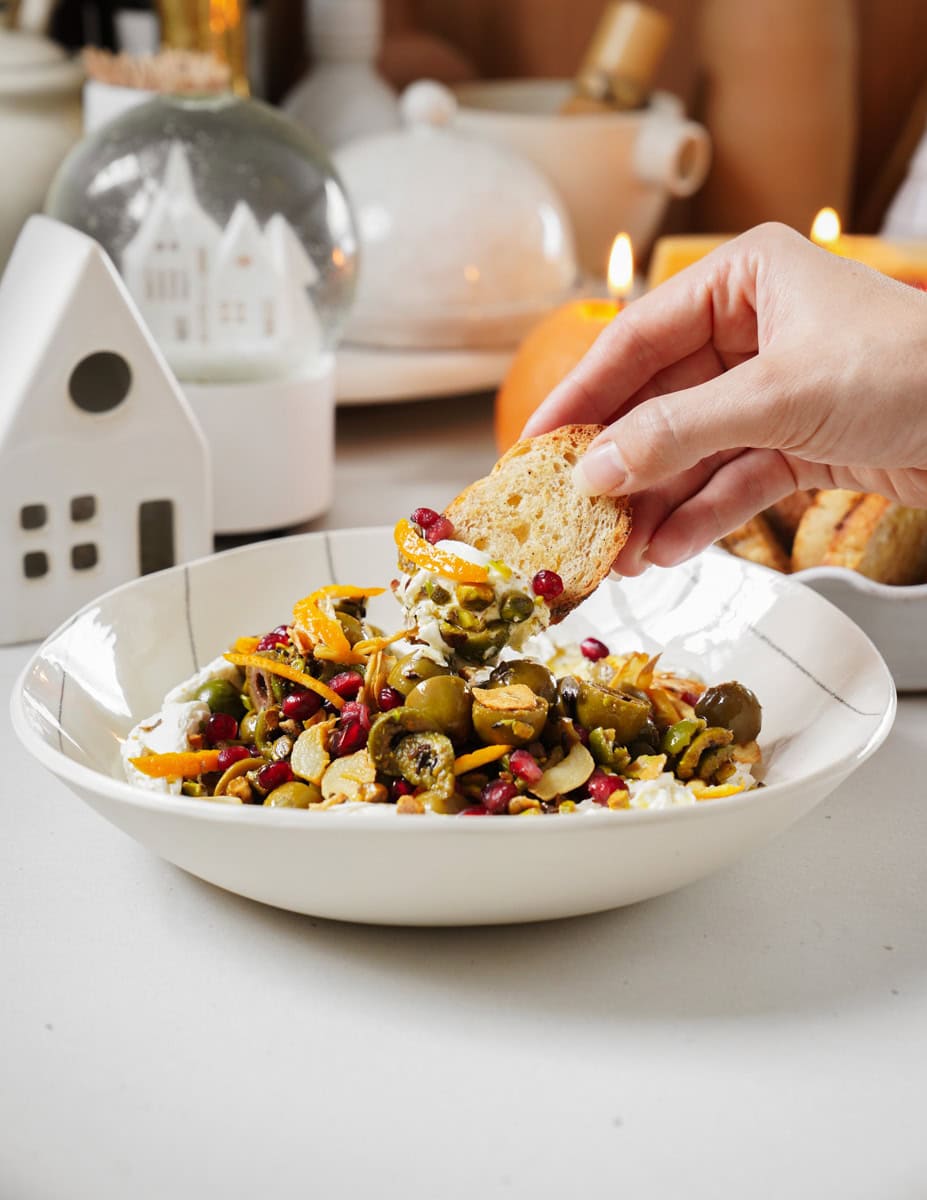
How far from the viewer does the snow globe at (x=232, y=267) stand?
1.52 meters

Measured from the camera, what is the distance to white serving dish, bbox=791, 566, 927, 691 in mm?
1136

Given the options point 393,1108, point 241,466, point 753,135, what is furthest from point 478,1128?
point 753,135

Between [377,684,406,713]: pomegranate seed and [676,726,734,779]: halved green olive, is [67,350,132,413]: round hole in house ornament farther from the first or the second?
[676,726,734,779]: halved green olive

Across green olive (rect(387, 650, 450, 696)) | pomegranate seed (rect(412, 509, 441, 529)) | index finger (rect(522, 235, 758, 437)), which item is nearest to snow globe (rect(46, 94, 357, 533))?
index finger (rect(522, 235, 758, 437))

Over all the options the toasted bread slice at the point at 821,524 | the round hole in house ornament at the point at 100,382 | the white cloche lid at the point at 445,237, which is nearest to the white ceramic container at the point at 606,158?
Result: the white cloche lid at the point at 445,237

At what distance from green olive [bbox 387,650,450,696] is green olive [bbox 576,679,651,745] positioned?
0.10 meters

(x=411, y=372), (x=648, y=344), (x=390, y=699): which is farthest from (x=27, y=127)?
(x=390, y=699)

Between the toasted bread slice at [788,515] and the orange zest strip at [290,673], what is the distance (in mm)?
564

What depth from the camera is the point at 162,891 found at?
35.9 inches

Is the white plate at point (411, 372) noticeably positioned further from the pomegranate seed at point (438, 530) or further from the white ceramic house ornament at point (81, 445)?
the pomegranate seed at point (438, 530)

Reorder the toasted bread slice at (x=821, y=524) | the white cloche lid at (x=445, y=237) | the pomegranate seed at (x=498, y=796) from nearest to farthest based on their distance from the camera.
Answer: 1. the pomegranate seed at (x=498, y=796)
2. the toasted bread slice at (x=821, y=524)
3. the white cloche lid at (x=445, y=237)

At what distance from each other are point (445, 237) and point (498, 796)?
3.86 ft

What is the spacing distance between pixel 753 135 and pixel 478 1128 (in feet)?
6.87

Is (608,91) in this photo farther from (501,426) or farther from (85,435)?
(85,435)
